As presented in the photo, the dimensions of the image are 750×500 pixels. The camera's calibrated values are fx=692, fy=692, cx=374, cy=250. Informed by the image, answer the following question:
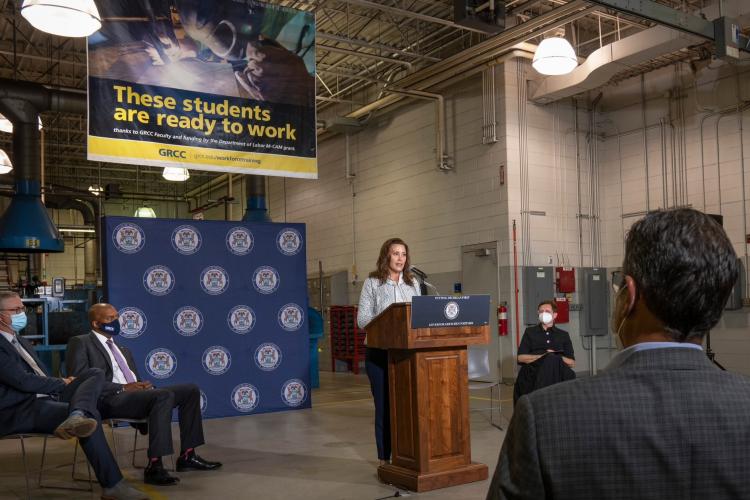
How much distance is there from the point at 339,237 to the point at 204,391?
650cm

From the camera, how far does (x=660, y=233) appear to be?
3.08ft

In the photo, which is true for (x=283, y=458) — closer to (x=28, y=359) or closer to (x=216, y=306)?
(x=28, y=359)

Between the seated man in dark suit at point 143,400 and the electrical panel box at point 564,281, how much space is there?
6135 mm

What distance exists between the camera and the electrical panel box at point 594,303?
9.88m

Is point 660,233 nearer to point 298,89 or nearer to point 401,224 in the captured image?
point 298,89

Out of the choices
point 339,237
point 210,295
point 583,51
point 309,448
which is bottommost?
point 309,448

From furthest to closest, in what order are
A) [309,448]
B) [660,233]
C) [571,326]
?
[571,326] → [309,448] → [660,233]

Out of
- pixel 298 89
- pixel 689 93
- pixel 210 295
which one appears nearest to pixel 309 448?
pixel 210 295

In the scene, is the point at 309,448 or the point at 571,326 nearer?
the point at 309,448

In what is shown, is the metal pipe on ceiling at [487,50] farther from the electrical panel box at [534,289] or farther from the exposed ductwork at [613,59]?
the electrical panel box at [534,289]

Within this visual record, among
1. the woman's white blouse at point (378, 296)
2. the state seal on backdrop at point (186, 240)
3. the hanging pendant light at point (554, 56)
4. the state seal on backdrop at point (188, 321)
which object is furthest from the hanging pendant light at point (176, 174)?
the woman's white blouse at point (378, 296)

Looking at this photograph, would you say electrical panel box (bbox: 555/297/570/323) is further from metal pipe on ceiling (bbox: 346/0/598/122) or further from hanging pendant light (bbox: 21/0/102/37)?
hanging pendant light (bbox: 21/0/102/37)

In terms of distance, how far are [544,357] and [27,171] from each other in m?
7.19

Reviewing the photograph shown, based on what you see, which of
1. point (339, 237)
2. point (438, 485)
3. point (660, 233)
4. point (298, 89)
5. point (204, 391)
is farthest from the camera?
point (339, 237)
